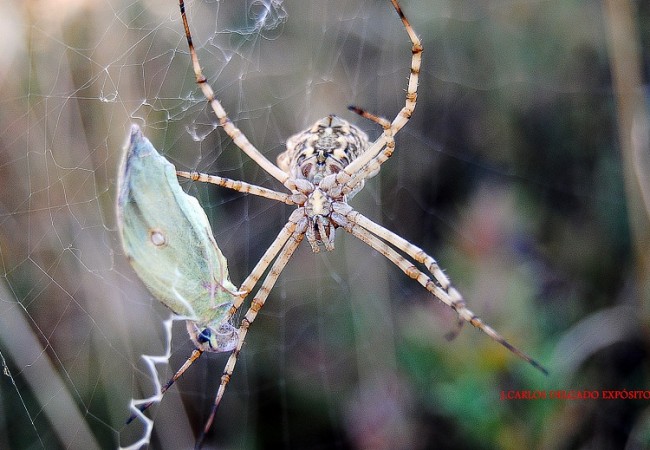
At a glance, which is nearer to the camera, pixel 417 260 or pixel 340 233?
pixel 417 260

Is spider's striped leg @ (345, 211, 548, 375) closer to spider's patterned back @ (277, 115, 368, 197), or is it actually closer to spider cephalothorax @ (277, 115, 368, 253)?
spider cephalothorax @ (277, 115, 368, 253)

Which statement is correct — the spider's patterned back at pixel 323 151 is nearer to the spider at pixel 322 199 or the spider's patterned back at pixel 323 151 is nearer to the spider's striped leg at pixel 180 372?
the spider at pixel 322 199

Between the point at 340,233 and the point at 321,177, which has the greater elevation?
A: the point at 321,177

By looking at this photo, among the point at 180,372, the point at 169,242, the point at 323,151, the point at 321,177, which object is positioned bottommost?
the point at 180,372

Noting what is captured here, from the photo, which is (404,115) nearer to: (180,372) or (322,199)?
(322,199)

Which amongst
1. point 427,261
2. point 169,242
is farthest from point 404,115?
point 169,242

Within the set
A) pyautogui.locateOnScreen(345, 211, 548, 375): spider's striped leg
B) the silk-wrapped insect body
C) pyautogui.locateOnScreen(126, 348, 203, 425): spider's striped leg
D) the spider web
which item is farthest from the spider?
the spider web

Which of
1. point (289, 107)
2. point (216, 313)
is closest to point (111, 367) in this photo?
point (216, 313)

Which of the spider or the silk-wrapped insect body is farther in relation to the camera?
the spider
